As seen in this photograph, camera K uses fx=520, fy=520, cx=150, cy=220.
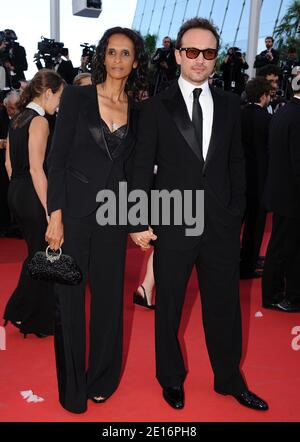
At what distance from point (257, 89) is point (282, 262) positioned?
1561mm

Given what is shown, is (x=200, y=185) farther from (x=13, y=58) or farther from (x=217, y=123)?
(x=13, y=58)

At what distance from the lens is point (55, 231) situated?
227cm

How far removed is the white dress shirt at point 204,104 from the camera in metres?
2.29

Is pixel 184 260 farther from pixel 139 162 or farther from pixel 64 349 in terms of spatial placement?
pixel 64 349

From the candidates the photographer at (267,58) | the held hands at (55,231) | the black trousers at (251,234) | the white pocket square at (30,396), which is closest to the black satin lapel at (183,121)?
the held hands at (55,231)

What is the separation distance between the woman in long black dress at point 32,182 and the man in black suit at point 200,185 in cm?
94

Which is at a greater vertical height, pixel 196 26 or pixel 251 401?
pixel 196 26

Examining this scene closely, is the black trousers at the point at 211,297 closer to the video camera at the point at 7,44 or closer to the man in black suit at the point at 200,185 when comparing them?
the man in black suit at the point at 200,185

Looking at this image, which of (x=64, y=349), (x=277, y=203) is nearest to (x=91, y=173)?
(x=64, y=349)

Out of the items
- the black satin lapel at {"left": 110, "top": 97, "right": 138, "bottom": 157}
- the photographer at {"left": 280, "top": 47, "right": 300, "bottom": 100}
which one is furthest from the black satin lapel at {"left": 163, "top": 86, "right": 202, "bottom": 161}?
the photographer at {"left": 280, "top": 47, "right": 300, "bottom": 100}

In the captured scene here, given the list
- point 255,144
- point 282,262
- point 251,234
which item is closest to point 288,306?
point 282,262

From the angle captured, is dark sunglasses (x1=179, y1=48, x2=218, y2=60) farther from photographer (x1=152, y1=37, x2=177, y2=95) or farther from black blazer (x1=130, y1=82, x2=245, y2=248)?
photographer (x1=152, y1=37, x2=177, y2=95)

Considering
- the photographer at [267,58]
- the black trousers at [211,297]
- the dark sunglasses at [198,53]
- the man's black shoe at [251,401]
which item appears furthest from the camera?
the photographer at [267,58]

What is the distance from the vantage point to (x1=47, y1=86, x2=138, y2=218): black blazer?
2221 mm
